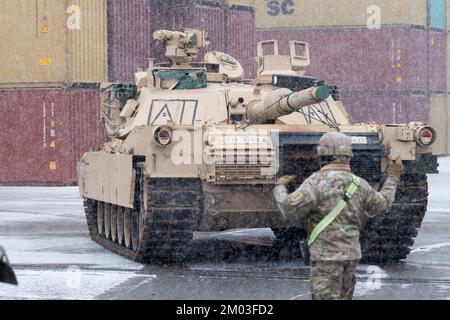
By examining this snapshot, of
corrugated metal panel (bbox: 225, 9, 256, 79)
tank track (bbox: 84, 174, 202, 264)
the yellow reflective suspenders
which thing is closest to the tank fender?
tank track (bbox: 84, 174, 202, 264)

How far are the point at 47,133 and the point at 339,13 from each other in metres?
18.8

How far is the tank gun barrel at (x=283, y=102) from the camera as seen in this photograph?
12.6 m

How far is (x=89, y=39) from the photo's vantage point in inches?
1257

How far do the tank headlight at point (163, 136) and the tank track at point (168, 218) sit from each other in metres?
0.49

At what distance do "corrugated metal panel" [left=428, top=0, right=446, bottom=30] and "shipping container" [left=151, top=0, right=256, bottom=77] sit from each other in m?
13.3

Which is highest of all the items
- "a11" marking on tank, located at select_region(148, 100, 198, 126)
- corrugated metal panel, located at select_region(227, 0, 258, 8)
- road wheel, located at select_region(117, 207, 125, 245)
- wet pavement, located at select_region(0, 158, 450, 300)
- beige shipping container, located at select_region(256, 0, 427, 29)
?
beige shipping container, located at select_region(256, 0, 427, 29)

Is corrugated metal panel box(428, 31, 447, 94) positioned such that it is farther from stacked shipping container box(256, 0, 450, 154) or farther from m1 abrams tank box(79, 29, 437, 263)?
m1 abrams tank box(79, 29, 437, 263)

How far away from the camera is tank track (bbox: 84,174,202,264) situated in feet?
43.9

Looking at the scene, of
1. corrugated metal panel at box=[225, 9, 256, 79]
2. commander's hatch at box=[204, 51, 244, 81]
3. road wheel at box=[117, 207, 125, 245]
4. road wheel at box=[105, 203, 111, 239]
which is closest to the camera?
road wheel at box=[117, 207, 125, 245]

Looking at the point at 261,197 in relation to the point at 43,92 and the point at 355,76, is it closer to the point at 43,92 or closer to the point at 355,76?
the point at 43,92

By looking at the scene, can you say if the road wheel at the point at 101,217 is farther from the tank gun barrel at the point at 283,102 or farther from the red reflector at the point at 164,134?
the red reflector at the point at 164,134
